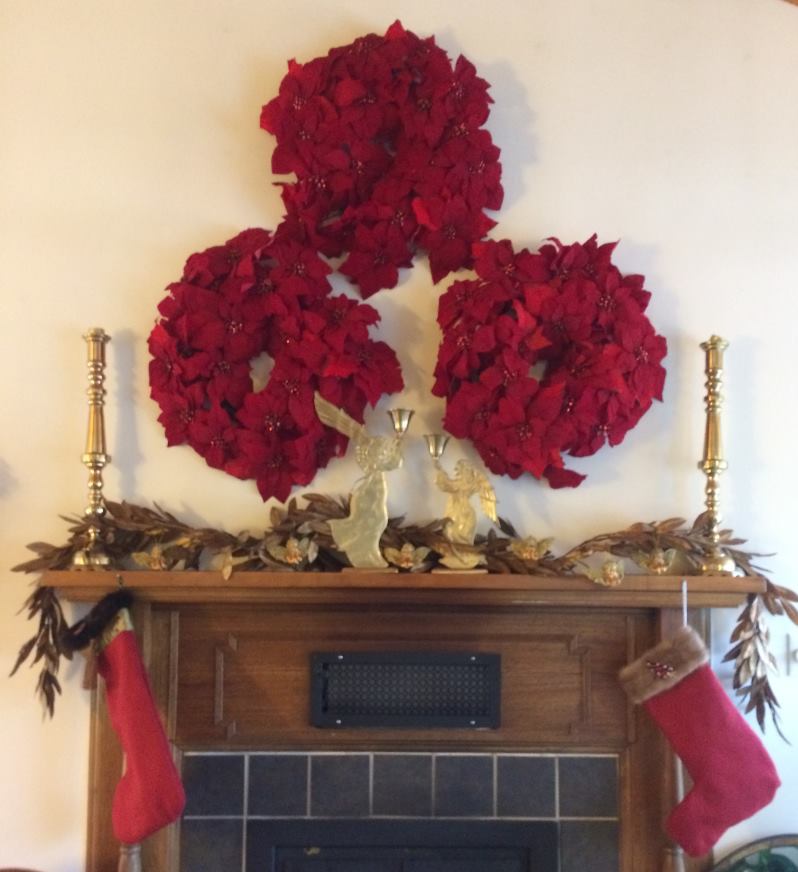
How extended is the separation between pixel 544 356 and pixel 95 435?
0.85 m

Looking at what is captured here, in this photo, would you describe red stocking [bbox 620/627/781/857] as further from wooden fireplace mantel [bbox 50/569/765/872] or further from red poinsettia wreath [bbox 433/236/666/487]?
red poinsettia wreath [bbox 433/236/666/487]

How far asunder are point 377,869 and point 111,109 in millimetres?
1552

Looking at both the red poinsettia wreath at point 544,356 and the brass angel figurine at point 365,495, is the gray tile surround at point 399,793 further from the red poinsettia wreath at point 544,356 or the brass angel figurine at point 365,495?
the red poinsettia wreath at point 544,356

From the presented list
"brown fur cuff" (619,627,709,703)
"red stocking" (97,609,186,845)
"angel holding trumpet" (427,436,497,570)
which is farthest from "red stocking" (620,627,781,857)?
"red stocking" (97,609,186,845)

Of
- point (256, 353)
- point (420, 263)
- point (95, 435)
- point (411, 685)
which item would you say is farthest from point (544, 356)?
point (95, 435)

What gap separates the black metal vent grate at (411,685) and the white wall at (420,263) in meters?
0.28

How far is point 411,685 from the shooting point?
5.17ft

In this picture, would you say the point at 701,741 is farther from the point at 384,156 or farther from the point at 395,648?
the point at 384,156

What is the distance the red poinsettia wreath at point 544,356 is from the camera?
157 cm

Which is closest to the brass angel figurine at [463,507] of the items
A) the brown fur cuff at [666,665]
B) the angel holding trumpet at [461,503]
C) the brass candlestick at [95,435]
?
the angel holding trumpet at [461,503]

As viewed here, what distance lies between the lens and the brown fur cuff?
1476 mm

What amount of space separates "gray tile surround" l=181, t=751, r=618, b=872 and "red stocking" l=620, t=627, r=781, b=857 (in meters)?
0.17

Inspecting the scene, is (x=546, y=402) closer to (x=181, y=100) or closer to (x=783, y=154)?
(x=783, y=154)

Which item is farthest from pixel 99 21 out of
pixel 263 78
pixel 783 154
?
pixel 783 154
